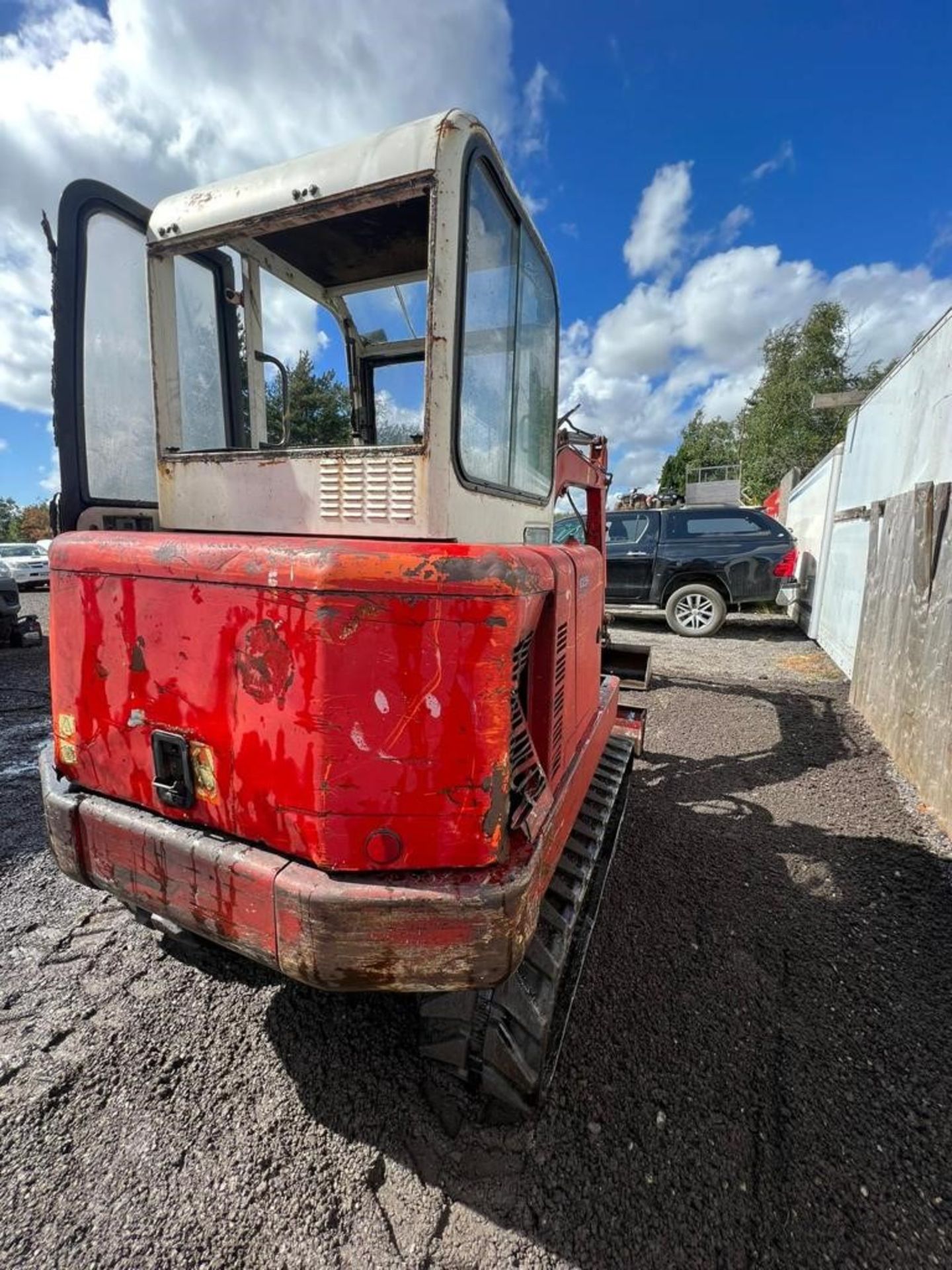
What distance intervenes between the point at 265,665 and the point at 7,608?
909cm

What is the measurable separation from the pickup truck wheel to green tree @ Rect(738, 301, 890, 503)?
1830 centimetres

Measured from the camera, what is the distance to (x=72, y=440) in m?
2.09

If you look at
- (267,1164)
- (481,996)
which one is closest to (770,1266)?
(481,996)

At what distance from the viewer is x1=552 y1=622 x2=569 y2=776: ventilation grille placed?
189 cm

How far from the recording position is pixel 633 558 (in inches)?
398

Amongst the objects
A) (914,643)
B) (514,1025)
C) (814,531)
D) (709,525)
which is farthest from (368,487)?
(814,531)

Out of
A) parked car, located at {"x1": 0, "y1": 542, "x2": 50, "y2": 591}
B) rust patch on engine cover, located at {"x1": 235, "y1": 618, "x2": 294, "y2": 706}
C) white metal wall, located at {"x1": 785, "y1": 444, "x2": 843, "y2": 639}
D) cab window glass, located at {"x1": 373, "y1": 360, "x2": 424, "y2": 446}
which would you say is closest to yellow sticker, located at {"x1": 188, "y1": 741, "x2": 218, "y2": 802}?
rust patch on engine cover, located at {"x1": 235, "y1": 618, "x2": 294, "y2": 706}

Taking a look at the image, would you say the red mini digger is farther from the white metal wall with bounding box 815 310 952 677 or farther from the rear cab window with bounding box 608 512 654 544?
the rear cab window with bounding box 608 512 654 544

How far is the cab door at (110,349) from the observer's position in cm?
204

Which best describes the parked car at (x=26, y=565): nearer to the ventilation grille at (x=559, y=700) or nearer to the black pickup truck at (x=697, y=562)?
the black pickup truck at (x=697, y=562)

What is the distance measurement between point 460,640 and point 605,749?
8.28 feet

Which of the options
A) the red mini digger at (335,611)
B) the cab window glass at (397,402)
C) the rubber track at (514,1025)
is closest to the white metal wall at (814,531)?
the red mini digger at (335,611)

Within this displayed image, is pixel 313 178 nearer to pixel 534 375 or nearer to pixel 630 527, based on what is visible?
pixel 534 375

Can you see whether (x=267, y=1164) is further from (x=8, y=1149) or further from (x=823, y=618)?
(x=823, y=618)
